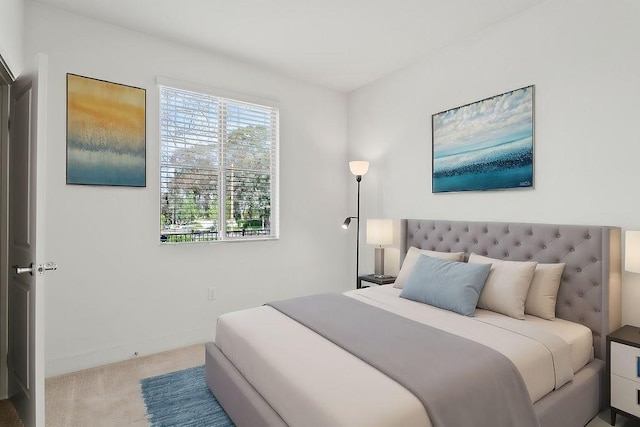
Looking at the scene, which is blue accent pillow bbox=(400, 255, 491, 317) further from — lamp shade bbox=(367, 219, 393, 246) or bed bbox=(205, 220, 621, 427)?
lamp shade bbox=(367, 219, 393, 246)

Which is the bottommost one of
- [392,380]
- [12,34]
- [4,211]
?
[392,380]

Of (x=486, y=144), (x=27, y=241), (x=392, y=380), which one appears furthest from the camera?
(x=486, y=144)

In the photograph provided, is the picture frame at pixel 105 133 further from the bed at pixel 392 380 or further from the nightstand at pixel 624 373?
the nightstand at pixel 624 373

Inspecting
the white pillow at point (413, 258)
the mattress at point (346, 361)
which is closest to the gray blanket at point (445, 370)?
the mattress at point (346, 361)

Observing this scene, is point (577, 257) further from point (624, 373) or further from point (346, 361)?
point (346, 361)

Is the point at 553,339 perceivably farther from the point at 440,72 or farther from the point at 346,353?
the point at 440,72

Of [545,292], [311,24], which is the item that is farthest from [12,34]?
[545,292]

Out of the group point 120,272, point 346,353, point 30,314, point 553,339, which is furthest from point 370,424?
point 120,272

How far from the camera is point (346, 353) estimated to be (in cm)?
174

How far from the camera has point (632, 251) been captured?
1994mm

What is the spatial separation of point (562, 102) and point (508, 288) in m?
1.39

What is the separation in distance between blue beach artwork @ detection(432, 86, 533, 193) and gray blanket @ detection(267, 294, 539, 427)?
1525 millimetres

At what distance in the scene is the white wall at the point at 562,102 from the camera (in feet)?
7.24

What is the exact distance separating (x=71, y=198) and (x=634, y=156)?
394cm
